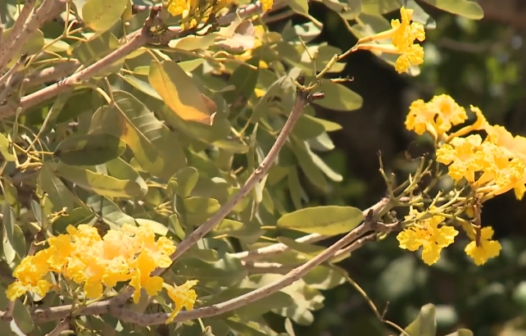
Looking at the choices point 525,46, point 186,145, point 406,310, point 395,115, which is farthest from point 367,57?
point 186,145

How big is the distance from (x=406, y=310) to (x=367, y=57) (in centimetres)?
53

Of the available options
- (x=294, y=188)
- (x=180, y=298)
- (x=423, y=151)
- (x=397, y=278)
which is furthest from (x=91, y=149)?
(x=423, y=151)

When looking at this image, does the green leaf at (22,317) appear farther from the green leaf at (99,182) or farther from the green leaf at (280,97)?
the green leaf at (280,97)

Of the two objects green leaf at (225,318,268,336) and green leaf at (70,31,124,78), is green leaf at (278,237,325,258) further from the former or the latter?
green leaf at (70,31,124,78)

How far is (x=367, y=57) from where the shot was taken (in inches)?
67.2

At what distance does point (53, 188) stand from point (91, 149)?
0.03 meters

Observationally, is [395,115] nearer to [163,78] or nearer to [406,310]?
[406,310]

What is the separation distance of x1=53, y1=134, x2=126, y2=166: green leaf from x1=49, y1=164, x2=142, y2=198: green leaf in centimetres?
1

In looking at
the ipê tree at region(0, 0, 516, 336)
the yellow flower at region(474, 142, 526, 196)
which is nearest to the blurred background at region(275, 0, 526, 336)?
the ipê tree at region(0, 0, 516, 336)

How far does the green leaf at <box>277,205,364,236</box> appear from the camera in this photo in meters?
0.53

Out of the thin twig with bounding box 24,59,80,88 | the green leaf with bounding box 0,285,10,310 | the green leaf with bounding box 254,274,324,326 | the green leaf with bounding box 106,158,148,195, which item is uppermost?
the thin twig with bounding box 24,59,80,88

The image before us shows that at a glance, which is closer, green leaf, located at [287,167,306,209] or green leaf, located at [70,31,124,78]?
green leaf, located at [70,31,124,78]

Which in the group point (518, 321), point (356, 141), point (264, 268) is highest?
point (264, 268)

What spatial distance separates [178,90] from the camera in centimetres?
50
